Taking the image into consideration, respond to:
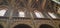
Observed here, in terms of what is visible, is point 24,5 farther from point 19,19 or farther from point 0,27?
point 0,27

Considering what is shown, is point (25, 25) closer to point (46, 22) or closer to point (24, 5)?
point (46, 22)

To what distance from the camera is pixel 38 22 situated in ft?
15.1

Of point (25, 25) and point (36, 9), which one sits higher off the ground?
point (36, 9)

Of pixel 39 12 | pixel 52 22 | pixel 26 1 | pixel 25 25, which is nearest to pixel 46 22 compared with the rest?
pixel 52 22

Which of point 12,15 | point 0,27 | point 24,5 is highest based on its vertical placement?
point 24,5

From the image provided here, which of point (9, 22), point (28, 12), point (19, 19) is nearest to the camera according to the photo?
point (9, 22)

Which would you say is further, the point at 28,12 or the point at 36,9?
the point at 36,9

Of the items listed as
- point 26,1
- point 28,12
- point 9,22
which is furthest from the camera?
point 26,1

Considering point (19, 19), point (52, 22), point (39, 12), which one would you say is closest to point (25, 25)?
point (19, 19)

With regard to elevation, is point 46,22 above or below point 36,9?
below

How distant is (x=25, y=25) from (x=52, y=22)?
913 millimetres

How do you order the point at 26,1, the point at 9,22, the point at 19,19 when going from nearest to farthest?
the point at 9,22 → the point at 19,19 → the point at 26,1

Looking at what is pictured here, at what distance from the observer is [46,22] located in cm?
469

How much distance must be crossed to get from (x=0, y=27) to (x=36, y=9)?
203 centimetres
